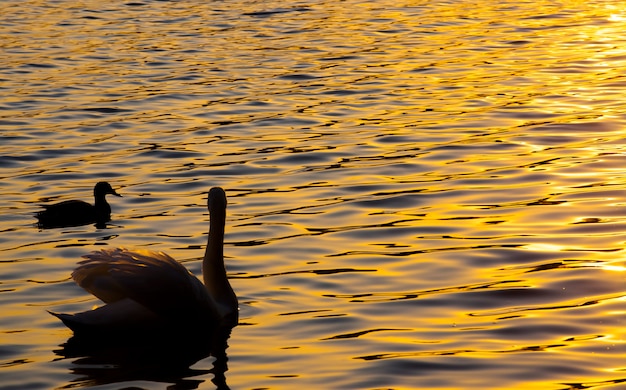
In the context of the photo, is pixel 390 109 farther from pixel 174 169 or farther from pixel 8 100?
pixel 8 100

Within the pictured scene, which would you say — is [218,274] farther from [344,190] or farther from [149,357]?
[344,190]

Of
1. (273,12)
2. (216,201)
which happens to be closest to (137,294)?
(216,201)

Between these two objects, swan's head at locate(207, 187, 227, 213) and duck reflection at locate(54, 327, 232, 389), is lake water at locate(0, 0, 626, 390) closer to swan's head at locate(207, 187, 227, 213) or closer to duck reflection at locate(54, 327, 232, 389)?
duck reflection at locate(54, 327, 232, 389)

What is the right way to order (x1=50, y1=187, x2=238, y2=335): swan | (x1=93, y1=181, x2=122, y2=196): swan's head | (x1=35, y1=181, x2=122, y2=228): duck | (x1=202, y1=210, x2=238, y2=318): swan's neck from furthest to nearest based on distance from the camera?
(x1=93, y1=181, x2=122, y2=196): swan's head
(x1=35, y1=181, x2=122, y2=228): duck
(x1=202, y1=210, x2=238, y2=318): swan's neck
(x1=50, y1=187, x2=238, y2=335): swan

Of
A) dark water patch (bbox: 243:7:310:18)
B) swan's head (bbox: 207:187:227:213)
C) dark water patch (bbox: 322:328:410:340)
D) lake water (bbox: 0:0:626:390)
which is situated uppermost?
swan's head (bbox: 207:187:227:213)

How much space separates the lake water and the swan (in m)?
0.26

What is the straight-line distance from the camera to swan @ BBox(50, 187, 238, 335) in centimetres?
1006

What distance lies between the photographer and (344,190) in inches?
604

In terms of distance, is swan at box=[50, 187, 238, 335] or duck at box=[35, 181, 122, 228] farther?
duck at box=[35, 181, 122, 228]

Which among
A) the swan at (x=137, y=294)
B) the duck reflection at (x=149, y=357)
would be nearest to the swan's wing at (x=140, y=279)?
the swan at (x=137, y=294)

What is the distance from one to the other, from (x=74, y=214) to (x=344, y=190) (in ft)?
9.99

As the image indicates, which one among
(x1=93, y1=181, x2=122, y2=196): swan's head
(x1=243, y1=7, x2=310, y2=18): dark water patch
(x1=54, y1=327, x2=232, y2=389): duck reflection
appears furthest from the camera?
(x1=243, y1=7, x2=310, y2=18): dark water patch

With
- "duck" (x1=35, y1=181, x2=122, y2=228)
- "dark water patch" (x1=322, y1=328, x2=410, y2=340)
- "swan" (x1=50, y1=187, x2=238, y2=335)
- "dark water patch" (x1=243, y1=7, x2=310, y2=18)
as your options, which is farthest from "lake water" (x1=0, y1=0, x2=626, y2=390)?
"dark water patch" (x1=243, y1=7, x2=310, y2=18)

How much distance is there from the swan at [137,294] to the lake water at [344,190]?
→ 262mm
